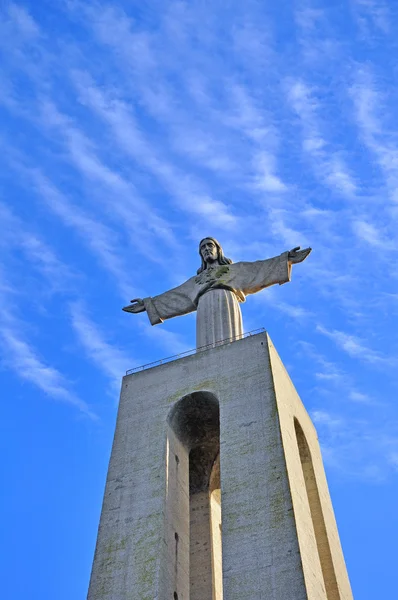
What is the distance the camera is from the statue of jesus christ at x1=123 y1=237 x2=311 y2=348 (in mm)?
21281

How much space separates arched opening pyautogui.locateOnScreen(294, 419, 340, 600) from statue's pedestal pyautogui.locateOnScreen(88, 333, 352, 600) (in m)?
0.03

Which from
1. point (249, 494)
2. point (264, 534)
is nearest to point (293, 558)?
point (264, 534)

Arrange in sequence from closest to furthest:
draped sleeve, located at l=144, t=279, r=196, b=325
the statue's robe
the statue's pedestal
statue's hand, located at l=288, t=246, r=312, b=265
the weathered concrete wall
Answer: the statue's pedestal < the weathered concrete wall < the statue's robe < statue's hand, located at l=288, t=246, r=312, b=265 < draped sleeve, located at l=144, t=279, r=196, b=325

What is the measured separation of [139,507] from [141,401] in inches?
135

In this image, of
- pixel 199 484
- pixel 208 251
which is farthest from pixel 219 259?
pixel 199 484

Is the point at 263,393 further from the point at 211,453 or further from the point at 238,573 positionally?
the point at 238,573

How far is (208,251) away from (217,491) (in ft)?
25.6

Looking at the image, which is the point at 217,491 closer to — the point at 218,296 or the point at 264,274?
the point at 218,296

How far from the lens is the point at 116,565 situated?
15.4 metres

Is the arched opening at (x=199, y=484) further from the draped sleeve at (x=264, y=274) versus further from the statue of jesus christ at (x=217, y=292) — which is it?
the draped sleeve at (x=264, y=274)

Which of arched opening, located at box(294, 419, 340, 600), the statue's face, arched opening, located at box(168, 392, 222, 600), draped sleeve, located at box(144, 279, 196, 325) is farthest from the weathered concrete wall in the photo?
the statue's face

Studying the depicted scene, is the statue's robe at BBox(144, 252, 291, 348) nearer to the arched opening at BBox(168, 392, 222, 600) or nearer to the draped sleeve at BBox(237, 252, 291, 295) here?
the draped sleeve at BBox(237, 252, 291, 295)

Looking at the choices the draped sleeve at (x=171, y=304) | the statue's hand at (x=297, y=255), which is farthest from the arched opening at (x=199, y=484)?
the statue's hand at (x=297, y=255)

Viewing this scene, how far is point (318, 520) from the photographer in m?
18.1
